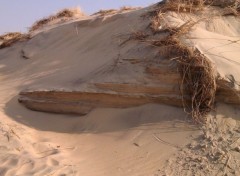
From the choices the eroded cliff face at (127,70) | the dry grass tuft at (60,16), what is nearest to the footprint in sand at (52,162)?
the eroded cliff face at (127,70)

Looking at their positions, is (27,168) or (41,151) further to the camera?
(41,151)

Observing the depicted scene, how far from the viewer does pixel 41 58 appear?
25.0 ft

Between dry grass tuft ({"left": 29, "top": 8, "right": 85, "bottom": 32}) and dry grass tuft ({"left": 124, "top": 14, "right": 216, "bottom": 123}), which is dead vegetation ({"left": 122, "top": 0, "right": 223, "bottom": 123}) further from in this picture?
dry grass tuft ({"left": 29, "top": 8, "right": 85, "bottom": 32})

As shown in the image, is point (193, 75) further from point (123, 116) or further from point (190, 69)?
point (123, 116)

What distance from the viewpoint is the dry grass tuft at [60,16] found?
33.2 ft

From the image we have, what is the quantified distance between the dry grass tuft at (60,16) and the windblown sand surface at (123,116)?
131 inches

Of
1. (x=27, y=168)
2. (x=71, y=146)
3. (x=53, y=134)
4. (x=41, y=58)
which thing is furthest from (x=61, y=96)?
(x=41, y=58)

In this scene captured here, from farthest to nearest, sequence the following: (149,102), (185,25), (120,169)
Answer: (185,25)
(149,102)
(120,169)

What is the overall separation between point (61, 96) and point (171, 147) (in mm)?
1862

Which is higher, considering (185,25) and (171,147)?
(185,25)

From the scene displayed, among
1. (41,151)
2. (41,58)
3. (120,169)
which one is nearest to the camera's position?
(120,169)

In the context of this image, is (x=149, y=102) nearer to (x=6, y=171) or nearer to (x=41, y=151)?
(x=41, y=151)

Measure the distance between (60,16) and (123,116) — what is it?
5670mm

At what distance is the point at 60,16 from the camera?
1036 cm
